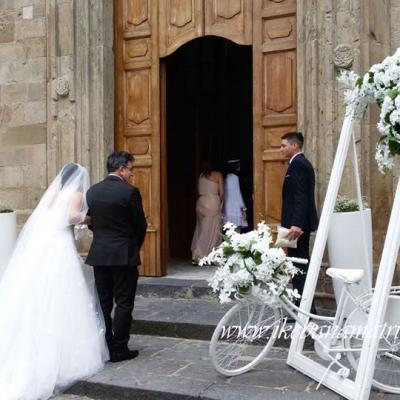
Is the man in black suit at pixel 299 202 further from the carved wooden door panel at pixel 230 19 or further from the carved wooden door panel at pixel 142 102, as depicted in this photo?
the carved wooden door panel at pixel 142 102

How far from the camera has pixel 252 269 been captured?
420 cm

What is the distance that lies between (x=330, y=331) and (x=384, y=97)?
1765 millimetres

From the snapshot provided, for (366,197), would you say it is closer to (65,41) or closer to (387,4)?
(387,4)

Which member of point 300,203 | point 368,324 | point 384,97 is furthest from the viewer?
point 300,203

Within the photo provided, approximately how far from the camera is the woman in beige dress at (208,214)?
9.45 metres

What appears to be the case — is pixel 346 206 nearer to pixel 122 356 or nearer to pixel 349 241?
pixel 349 241

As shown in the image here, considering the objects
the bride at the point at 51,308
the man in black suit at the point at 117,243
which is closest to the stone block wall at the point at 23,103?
the bride at the point at 51,308

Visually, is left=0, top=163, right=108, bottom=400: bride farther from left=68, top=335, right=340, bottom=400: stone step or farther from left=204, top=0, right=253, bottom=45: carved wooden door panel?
left=204, top=0, right=253, bottom=45: carved wooden door panel

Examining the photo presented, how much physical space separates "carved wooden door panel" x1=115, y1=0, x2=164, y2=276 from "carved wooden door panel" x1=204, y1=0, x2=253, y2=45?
0.81m

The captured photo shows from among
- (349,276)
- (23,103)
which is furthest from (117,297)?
(23,103)

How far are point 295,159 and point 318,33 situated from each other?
1.87m

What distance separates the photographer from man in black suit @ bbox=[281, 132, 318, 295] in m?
5.74

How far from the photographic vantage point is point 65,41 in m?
8.32

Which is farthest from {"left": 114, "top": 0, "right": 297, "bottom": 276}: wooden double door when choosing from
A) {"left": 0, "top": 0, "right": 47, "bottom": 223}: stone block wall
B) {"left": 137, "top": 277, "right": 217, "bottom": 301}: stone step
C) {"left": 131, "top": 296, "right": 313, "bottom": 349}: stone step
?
{"left": 131, "top": 296, "right": 313, "bottom": 349}: stone step
